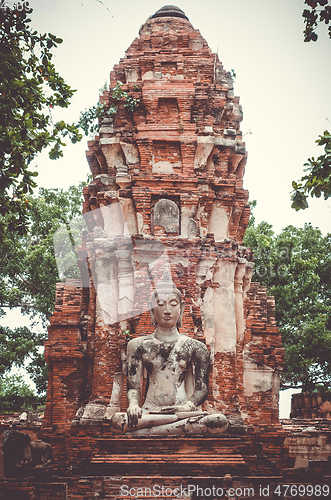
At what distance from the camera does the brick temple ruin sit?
33.1 feet

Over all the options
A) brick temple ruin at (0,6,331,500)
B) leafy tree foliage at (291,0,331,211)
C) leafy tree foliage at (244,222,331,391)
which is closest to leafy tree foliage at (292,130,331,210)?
leafy tree foliage at (291,0,331,211)

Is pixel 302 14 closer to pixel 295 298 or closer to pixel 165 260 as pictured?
pixel 165 260

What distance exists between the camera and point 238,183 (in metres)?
12.4

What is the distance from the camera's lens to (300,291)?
1803 centimetres

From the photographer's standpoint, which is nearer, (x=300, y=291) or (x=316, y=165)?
(x=316, y=165)

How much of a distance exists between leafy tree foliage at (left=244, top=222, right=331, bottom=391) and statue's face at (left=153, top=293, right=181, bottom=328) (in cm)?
969

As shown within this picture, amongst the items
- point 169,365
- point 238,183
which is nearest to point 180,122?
point 238,183

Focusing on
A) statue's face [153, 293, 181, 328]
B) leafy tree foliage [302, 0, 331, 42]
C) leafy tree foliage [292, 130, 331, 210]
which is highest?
leafy tree foliage [302, 0, 331, 42]

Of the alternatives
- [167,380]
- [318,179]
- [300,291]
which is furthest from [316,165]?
[300,291]

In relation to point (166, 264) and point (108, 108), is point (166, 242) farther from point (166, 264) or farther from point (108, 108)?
point (108, 108)

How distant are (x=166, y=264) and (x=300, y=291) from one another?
8.78 metres

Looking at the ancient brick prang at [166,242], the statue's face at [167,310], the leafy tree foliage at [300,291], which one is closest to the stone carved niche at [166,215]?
the ancient brick prang at [166,242]

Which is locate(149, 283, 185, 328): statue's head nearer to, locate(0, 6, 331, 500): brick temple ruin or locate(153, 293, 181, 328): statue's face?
locate(153, 293, 181, 328): statue's face

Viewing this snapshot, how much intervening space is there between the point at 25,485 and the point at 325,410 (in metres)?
8.62
